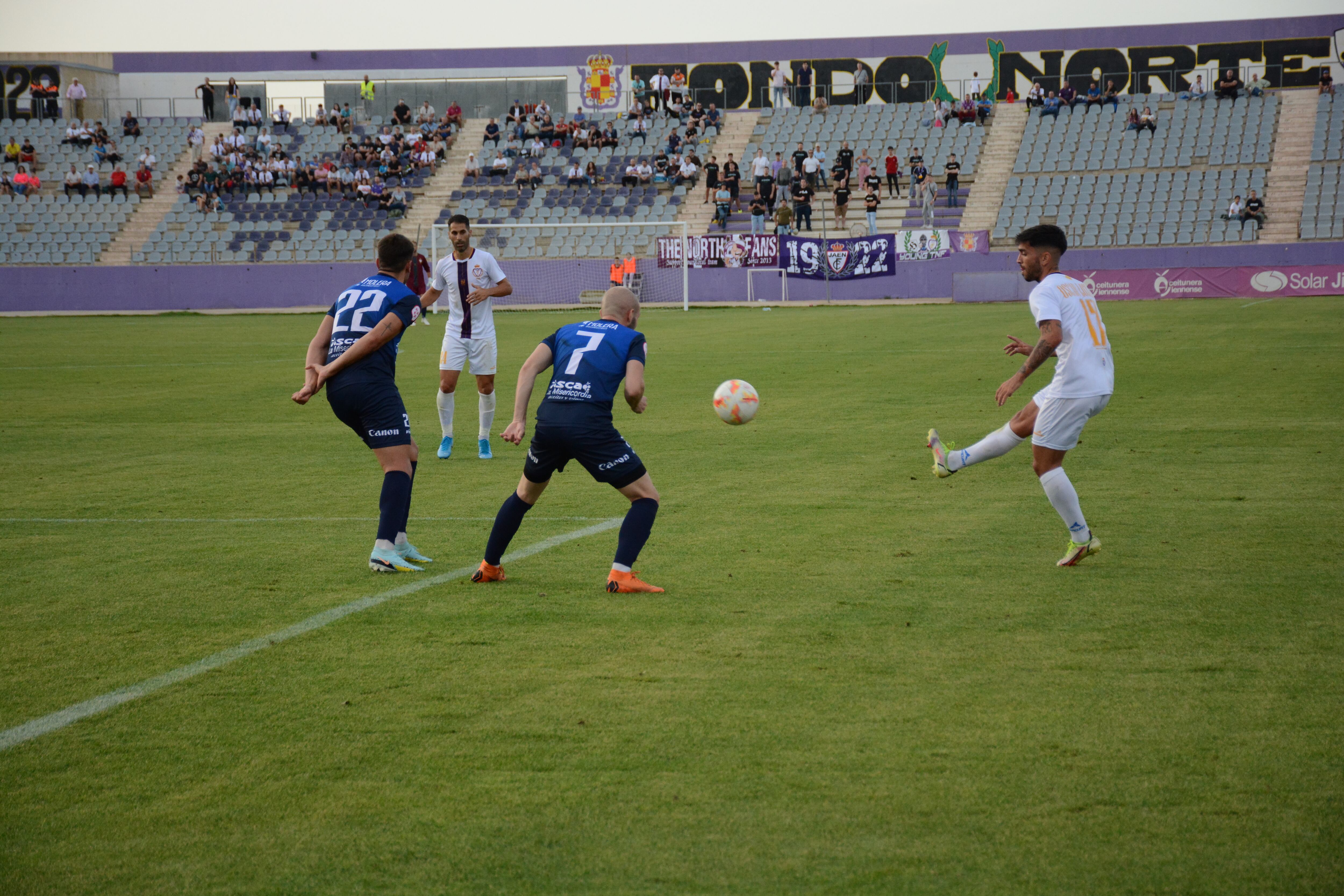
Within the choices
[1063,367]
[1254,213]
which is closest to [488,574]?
[1063,367]

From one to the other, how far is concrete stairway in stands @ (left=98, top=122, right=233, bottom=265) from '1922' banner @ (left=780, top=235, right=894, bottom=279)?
24.0 meters

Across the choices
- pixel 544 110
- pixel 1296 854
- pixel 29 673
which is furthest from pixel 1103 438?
pixel 544 110

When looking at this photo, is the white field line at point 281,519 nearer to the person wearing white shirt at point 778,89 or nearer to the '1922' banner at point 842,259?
the '1922' banner at point 842,259

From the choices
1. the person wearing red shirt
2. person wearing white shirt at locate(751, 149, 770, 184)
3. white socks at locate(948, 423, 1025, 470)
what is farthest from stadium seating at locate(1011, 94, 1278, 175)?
white socks at locate(948, 423, 1025, 470)

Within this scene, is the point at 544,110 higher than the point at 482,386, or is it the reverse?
the point at 544,110

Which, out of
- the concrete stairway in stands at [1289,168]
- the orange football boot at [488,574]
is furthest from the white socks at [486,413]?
the concrete stairway in stands at [1289,168]

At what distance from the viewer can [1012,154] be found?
154 ft

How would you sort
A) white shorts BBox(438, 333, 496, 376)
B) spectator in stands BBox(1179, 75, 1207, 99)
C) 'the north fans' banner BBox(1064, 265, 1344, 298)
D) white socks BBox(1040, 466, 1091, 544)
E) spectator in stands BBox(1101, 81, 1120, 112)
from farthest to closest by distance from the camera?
spectator in stands BBox(1101, 81, 1120, 112)
spectator in stands BBox(1179, 75, 1207, 99)
'the north fans' banner BBox(1064, 265, 1344, 298)
white shorts BBox(438, 333, 496, 376)
white socks BBox(1040, 466, 1091, 544)

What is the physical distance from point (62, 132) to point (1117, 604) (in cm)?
5472

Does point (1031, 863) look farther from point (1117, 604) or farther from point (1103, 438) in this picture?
point (1103, 438)

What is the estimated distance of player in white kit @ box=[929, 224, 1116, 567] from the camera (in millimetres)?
6797

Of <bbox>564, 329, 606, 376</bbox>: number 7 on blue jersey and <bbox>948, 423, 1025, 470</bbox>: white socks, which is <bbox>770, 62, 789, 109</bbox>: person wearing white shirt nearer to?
<bbox>948, 423, 1025, 470</bbox>: white socks

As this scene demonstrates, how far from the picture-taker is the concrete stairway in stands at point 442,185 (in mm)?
46562

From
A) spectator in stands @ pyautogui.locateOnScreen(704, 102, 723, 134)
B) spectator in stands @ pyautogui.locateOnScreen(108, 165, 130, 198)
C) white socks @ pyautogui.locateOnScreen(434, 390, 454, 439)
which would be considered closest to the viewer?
white socks @ pyautogui.locateOnScreen(434, 390, 454, 439)
